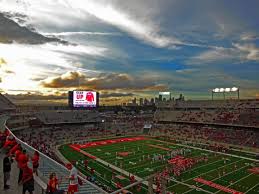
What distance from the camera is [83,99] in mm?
59156

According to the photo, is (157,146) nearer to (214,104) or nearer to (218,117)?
(218,117)

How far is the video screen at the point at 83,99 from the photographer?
5838 centimetres

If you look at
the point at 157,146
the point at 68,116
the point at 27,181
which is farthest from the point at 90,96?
the point at 27,181

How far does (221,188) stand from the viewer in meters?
23.8

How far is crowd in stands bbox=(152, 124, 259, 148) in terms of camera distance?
4387 centimetres

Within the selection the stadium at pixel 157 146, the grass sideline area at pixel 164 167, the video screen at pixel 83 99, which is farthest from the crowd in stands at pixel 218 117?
the video screen at pixel 83 99

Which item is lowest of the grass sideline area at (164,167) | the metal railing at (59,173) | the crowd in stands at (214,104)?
the grass sideline area at (164,167)

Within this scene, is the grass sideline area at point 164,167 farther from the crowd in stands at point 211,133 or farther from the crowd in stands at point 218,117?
the crowd in stands at point 218,117

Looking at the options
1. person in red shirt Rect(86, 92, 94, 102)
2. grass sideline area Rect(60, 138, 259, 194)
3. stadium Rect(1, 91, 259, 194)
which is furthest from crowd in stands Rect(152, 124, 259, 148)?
person in red shirt Rect(86, 92, 94, 102)

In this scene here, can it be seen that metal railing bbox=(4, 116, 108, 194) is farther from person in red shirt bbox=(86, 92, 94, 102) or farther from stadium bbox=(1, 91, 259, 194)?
person in red shirt bbox=(86, 92, 94, 102)

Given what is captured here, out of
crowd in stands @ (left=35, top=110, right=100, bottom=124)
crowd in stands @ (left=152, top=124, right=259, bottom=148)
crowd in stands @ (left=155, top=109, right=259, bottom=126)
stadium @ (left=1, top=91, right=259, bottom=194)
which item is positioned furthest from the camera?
crowd in stands @ (left=35, top=110, right=100, bottom=124)

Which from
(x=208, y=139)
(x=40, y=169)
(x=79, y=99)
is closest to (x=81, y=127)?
(x=79, y=99)

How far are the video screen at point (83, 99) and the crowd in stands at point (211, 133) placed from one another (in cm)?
1428

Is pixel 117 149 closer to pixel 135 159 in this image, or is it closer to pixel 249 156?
pixel 135 159
